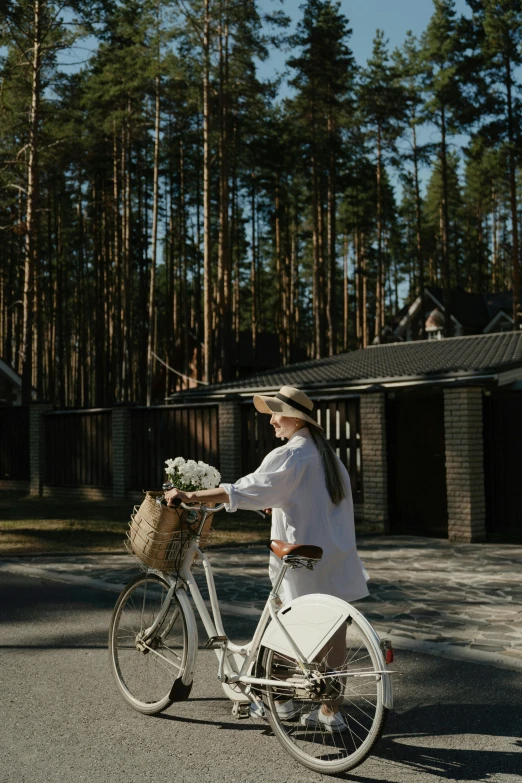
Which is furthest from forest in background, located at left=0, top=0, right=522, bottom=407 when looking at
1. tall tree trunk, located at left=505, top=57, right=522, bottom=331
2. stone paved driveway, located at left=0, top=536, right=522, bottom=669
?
stone paved driveway, located at left=0, top=536, right=522, bottom=669

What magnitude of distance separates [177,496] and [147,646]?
3.67 feet

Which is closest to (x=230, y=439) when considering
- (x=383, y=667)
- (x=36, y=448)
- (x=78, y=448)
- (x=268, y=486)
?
(x=78, y=448)

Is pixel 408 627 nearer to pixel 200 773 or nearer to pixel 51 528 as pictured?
pixel 200 773

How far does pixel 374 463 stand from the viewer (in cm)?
1443

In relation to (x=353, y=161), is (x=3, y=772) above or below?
below

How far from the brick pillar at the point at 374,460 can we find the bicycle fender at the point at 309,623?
10.1 meters

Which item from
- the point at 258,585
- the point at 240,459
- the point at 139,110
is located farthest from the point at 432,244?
the point at 258,585

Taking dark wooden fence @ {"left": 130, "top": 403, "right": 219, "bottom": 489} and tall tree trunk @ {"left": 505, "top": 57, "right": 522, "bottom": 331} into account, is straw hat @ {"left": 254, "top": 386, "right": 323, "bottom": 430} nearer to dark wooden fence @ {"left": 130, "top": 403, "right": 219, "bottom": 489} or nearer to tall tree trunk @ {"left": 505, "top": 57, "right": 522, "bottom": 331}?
dark wooden fence @ {"left": 130, "top": 403, "right": 219, "bottom": 489}

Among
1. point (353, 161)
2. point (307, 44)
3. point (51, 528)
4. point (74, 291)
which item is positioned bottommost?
point (51, 528)

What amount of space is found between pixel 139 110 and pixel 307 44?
282 inches

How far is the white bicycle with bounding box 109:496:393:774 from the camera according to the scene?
162 inches

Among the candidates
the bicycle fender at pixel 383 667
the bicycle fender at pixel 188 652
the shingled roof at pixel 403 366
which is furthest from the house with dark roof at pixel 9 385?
the bicycle fender at pixel 383 667

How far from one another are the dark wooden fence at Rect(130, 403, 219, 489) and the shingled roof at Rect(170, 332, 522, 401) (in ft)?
8.47

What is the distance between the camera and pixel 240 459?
17.3m
